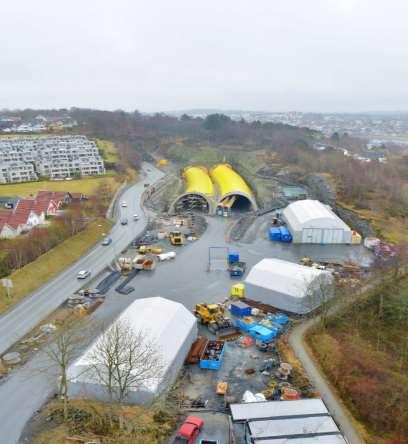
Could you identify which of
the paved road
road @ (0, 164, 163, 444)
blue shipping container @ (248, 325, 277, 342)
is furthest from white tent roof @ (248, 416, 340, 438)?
road @ (0, 164, 163, 444)

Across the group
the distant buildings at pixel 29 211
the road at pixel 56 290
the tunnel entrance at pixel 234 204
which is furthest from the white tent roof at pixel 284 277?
the distant buildings at pixel 29 211

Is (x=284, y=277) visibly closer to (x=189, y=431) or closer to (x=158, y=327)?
(x=158, y=327)

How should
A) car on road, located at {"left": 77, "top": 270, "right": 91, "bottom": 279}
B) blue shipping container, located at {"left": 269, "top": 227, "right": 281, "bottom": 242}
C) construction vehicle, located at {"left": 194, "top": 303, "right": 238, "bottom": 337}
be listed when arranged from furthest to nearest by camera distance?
blue shipping container, located at {"left": 269, "top": 227, "right": 281, "bottom": 242}, car on road, located at {"left": 77, "top": 270, "right": 91, "bottom": 279}, construction vehicle, located at {"left": 194, "top": 303, "right": 238, "bottom": 337}

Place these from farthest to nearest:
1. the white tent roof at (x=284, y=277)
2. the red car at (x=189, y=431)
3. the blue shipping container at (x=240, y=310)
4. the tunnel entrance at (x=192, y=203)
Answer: the tunnel entrance at (x=192, y=203) → the white tent roof at (x=284, y=277) → the blue shipping container at (x=240, y=310) → the red car at (x=189, y=431)

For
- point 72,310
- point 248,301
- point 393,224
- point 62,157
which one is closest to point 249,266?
point 248,301

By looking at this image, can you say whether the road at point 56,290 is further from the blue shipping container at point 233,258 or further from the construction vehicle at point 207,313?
the blue shipping container at point 233,258

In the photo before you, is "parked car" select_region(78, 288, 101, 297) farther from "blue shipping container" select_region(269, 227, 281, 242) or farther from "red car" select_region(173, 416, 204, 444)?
"blue shipping container" select_region(269, 227, 281, 242)
